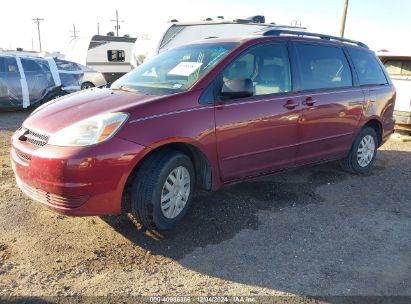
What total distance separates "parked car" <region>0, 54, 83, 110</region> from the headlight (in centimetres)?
817

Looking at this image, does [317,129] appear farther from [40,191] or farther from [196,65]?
[40,191]

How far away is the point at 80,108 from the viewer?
3547 millimetres

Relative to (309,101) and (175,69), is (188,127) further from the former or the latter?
(309,101)

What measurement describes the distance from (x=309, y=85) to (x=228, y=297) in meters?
2.84

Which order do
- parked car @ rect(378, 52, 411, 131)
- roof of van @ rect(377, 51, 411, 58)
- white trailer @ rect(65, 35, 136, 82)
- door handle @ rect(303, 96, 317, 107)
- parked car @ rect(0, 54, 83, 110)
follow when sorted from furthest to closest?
white trailer @ rect(65, 35, 136, 82)
parked car @ rect(0, 54, 83, 110)
roof of van @ rect(377, 51, 411, 58)
parked car @ rect(378, 52, 411, 131)
door handle @ rect(303, 96, 317, 107)

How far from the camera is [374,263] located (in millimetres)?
3344

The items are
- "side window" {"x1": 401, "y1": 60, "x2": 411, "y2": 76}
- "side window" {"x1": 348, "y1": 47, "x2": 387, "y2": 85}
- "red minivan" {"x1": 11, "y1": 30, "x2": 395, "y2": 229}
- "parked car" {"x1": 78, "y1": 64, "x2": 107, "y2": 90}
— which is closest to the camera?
"red minivan" {"x1": 11, "y1": 30, "x2": 395, "y2": 229}

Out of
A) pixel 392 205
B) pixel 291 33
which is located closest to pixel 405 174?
pixel 392 205

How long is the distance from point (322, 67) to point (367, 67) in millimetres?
1213

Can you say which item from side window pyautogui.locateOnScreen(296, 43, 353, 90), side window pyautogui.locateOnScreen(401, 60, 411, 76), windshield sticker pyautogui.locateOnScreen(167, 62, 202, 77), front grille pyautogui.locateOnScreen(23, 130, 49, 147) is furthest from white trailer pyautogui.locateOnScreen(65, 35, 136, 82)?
front grille pyautogui.locateOnScreen(23, 130, 49, 147)

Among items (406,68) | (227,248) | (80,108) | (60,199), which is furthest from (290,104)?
(406,68)

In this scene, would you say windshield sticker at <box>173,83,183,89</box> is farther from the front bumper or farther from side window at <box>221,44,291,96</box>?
the front bumper

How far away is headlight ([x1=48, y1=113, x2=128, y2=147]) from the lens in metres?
3.13

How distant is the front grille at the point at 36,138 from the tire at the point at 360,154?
413 centimetres
